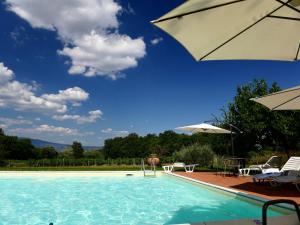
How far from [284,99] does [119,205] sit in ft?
17.4

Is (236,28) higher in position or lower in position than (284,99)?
higher

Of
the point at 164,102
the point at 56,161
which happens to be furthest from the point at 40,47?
the point at 164,102

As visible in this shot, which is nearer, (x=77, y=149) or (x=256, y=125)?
(x=256, y=125)

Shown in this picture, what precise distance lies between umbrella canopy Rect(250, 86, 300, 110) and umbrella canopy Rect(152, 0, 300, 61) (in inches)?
84.7

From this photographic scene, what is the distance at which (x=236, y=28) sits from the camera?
12.9 feet

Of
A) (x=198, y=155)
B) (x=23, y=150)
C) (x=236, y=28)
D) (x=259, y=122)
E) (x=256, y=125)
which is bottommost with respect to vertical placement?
(x=198, y=155)

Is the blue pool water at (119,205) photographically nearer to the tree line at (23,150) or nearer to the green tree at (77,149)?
the tree line at (23,150)

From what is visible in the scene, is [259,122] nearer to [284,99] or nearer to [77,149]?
[284,99]

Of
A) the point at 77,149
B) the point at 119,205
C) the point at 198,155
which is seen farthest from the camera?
the point at 77,149

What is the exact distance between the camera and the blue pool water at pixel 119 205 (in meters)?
7.73

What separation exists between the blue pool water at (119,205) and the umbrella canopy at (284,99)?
2359mm

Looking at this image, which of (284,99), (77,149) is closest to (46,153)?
(77,149)

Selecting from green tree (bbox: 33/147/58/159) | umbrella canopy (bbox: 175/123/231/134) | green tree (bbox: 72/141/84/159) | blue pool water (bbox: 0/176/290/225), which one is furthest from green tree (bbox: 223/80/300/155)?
green tree (bbox: 33/147/58/159)

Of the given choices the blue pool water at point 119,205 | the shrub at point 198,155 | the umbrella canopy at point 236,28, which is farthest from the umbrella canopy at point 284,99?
the shrub at point 198,155
